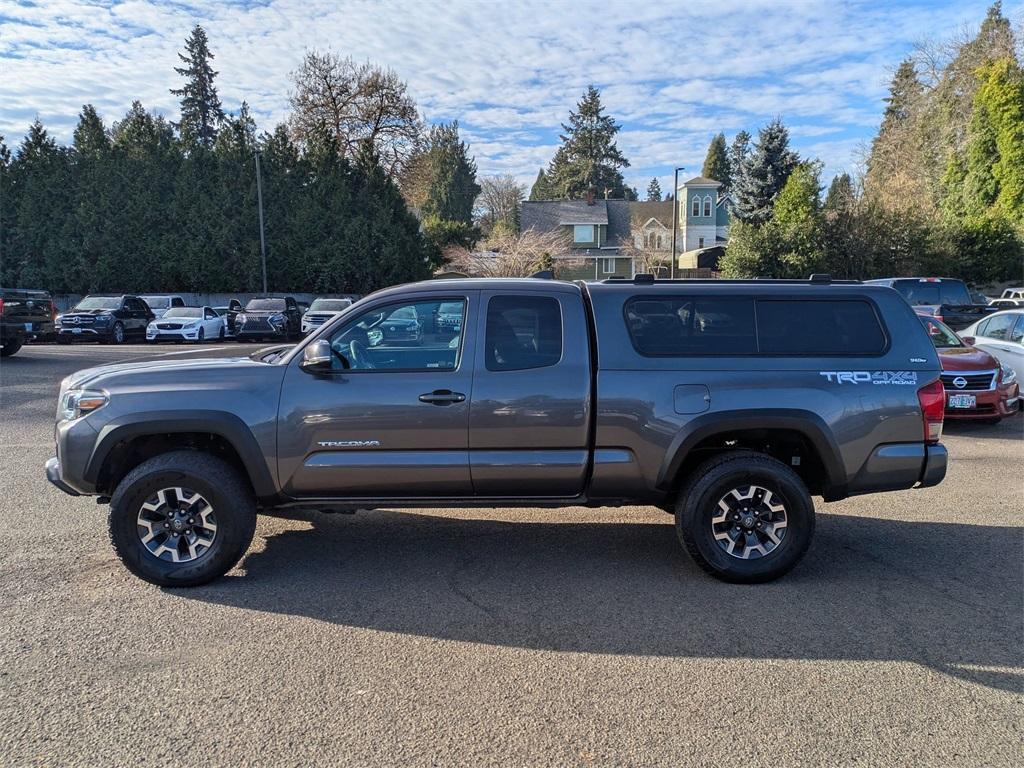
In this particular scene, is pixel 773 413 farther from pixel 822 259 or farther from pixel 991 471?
pixel 822 259

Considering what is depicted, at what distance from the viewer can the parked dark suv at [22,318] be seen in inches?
685

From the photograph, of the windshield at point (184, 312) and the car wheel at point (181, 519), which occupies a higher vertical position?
the windshield at point (184, 312)

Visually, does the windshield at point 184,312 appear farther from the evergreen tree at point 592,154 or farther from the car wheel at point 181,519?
the evergreen tree at point 592,154

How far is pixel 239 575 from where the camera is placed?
477 centimetres

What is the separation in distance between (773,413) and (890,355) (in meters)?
0.91

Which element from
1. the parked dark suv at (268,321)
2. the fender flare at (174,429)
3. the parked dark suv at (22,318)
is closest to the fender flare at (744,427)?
the fender flare at (174,429)

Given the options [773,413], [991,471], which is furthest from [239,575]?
[991,471]

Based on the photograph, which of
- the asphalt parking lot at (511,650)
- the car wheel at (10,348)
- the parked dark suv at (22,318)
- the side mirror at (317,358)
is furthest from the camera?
the car wheel at (10,348)

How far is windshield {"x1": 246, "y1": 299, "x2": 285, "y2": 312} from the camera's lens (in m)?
25.7

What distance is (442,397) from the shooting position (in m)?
4.50

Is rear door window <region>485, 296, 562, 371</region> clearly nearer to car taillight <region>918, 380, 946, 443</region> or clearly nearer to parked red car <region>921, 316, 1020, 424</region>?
car taillight <region>918, 380, 946, 443</region>

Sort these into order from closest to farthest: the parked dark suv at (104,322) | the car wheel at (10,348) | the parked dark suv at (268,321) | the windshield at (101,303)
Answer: the car wheel at (10,348)
the parked dark suv at (104,322)
the parked dark suv at (268,321)
the windshield at (101,303)

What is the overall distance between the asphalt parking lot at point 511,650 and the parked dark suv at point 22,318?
14354mm

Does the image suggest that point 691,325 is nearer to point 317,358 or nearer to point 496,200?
point 317,358
